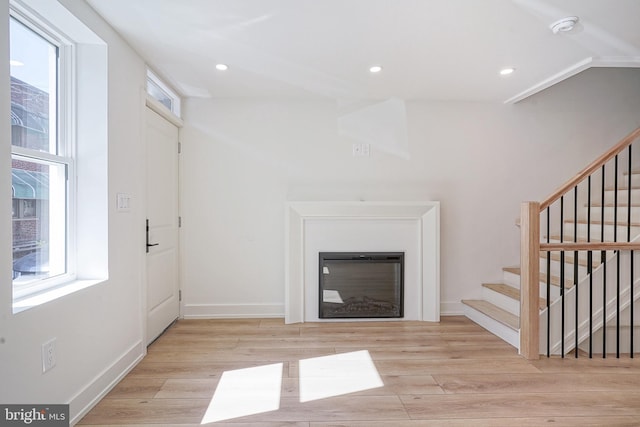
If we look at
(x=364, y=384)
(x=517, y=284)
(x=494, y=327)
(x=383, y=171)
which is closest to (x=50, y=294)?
(x=364, y=384)

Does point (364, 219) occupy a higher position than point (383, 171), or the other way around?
point (383, 171)

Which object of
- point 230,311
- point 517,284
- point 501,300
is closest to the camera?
point 501,300

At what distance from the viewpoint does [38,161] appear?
1.95 metres

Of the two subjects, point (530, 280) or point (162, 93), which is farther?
point (162, 93)

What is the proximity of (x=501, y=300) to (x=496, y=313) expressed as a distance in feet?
0.72

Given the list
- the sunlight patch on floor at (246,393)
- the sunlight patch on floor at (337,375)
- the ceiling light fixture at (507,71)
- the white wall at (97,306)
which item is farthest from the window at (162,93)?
the ceiling light fixture at (507,71)

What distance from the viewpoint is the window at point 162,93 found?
10.4 ft

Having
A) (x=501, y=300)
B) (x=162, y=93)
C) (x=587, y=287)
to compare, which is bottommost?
(x=501, y=300)

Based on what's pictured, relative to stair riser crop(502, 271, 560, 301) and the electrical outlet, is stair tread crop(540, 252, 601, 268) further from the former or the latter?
the electrical outlet

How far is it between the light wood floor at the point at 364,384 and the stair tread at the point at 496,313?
0.19 meters

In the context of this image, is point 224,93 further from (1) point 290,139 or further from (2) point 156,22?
(2) point 156,22

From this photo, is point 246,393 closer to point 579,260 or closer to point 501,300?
point 501,300

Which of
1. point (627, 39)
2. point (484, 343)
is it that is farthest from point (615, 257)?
point (627, 39)

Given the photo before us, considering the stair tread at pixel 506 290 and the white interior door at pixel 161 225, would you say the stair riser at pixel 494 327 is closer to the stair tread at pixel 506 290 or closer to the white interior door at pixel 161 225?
the stair tread at pixel 506 290
